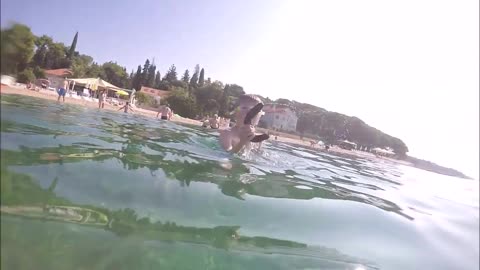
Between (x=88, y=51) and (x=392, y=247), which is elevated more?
(x=88, y=51)

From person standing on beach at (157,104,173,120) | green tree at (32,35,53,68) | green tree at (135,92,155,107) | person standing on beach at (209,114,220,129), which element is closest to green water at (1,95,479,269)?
green tree at (32,35,53,68)

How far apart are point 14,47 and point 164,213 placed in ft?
6.15

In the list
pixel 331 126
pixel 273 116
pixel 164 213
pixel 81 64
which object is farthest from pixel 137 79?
pixel 331 126

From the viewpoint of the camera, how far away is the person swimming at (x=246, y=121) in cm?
452

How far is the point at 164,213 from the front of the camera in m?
2.83

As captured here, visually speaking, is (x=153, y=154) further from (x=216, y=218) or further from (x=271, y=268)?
(x=271, y=268)

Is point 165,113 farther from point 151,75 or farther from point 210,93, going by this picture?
point 151,75

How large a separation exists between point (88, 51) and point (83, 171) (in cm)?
127

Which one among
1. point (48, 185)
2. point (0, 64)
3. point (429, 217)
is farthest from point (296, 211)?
point (429, 217)

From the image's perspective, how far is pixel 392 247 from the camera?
3.98 meters

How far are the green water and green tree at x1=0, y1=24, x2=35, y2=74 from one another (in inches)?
7.3

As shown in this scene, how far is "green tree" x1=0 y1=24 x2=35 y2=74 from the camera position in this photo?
1.20 metres

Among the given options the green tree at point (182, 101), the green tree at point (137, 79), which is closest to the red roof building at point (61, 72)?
the green tree at point (137, 79)

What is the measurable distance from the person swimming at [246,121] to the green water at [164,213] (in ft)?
1.07
